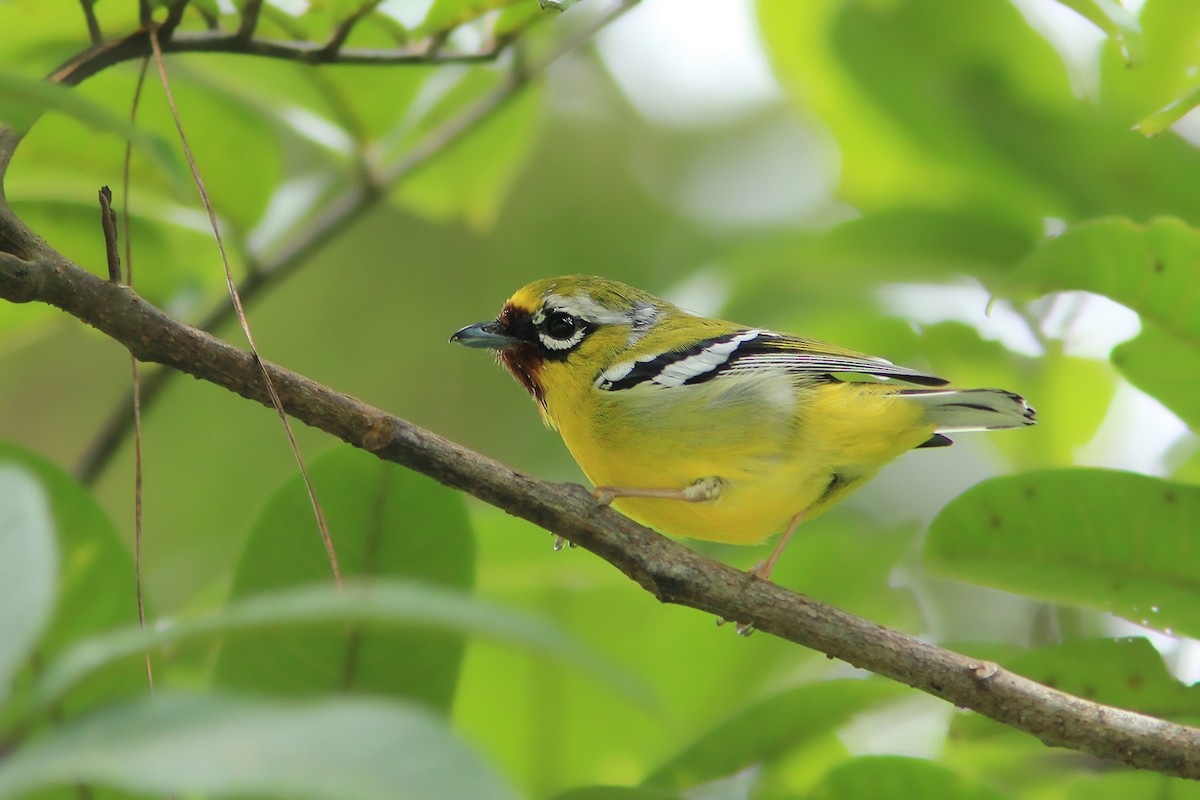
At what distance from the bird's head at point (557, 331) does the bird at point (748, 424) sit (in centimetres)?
5

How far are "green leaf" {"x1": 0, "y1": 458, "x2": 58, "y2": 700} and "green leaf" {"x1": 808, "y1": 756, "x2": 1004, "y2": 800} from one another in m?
1.56

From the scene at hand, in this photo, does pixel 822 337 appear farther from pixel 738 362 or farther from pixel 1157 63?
pixel 1157 63

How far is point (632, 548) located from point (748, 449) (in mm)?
897

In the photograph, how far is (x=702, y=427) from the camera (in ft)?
10.0

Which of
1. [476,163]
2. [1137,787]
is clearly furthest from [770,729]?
[476,163]

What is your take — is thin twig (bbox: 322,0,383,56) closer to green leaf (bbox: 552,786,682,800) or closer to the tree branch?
the tree branch

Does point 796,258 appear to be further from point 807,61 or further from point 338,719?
point 338,719

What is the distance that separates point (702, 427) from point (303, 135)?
53.5 inches

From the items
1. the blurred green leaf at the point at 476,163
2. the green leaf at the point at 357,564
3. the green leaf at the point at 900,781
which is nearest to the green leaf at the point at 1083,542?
the green leaf at the point at 900,781

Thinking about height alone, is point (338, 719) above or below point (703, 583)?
above

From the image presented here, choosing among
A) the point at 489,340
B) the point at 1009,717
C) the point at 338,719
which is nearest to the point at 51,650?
the point at 338,719

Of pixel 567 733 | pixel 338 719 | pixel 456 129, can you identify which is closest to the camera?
pixel 338 719

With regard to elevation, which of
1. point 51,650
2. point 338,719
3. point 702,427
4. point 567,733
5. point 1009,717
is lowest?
point 567,733

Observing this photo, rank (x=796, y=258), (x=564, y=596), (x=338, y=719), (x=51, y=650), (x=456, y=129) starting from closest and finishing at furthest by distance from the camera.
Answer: (x=338, y=719)
(x=51, y=650)
(x=564, y=596)
(x=456, y=129)
(x=796, y=258)
